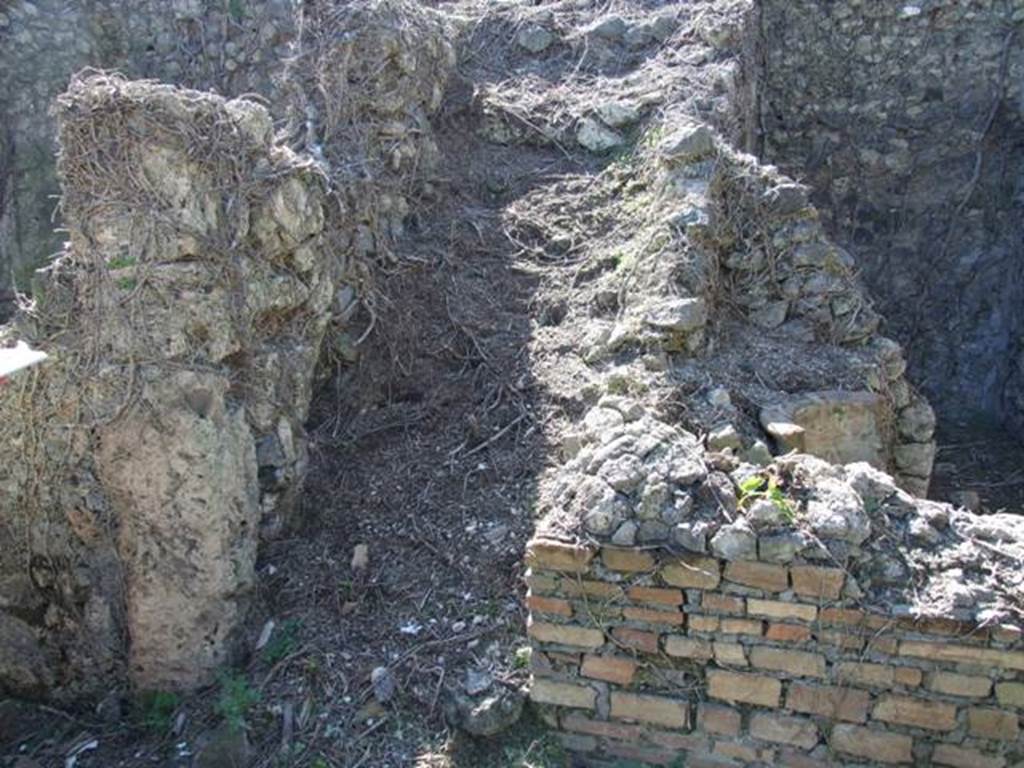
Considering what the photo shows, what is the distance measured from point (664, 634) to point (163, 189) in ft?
7.19

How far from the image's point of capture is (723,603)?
294 cm

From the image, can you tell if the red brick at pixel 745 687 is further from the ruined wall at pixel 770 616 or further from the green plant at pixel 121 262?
the green plant at pixel 121 262

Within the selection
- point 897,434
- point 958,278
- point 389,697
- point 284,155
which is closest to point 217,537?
point 389,697

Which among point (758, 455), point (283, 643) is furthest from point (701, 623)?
point (283, 643)

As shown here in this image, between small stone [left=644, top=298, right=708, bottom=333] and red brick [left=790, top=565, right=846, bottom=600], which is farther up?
small stone [left=644, top=298, right=708, bottom=333]

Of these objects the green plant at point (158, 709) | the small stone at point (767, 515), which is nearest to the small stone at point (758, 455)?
the small stone at point (767, 515)

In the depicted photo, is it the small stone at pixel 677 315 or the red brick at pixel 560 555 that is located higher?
the small stone at pixel 677 315

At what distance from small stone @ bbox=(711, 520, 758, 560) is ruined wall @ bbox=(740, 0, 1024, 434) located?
4.70m

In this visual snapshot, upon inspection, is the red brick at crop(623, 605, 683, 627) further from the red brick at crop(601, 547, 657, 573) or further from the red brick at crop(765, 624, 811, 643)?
the red brick at crop(765, 624, 811, 643)

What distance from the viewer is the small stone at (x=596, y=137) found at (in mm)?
5645

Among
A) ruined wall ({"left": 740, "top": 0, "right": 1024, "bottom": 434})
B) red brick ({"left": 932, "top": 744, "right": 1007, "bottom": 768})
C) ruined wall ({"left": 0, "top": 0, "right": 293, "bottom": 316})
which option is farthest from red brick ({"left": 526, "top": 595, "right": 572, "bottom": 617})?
ruined wall ({"left": 740, "top": 0, "right": 1024, "bottom": 434})

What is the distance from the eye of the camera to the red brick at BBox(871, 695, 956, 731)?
2.91m

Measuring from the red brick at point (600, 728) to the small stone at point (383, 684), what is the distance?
1.90ft

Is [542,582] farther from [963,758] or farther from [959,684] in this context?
[963,758]
